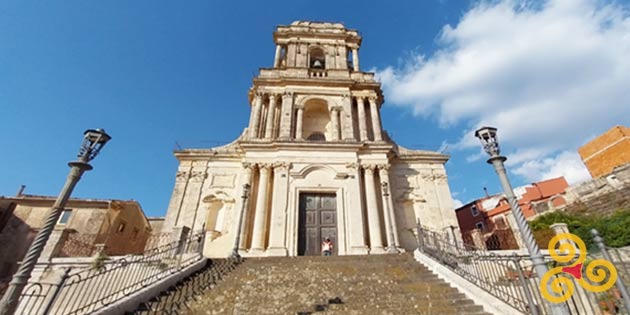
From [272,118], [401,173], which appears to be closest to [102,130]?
[272,118]

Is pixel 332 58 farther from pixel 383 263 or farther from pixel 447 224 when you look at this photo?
pixel 383 263

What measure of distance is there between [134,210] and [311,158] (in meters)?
16.9

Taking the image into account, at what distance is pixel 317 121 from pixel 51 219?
677 inches

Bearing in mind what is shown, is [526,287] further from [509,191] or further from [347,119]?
[347,119]

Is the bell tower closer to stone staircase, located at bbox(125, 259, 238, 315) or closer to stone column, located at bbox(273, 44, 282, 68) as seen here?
stone column, located at bbox(273, 44, 282, 68)

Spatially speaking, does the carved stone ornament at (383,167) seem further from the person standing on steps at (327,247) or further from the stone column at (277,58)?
the stone column at (277,58)

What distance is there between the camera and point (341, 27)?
24953 millimetres

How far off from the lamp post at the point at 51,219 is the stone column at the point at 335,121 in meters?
13.2

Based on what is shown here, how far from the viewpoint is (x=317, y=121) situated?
69.8 ft

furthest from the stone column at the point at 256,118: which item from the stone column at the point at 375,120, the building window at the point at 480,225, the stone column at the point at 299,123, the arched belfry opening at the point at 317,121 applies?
the building window at the point at 480,225

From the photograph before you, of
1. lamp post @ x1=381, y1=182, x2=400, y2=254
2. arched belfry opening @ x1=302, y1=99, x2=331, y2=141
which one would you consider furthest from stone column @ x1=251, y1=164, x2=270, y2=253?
lamp post @ x1=381, y1=182, x2=400, y2=254

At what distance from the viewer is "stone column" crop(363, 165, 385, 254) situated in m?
13.7

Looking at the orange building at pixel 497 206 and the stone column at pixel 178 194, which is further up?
the orange building at pixel 497 206

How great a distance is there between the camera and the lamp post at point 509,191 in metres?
5.29
